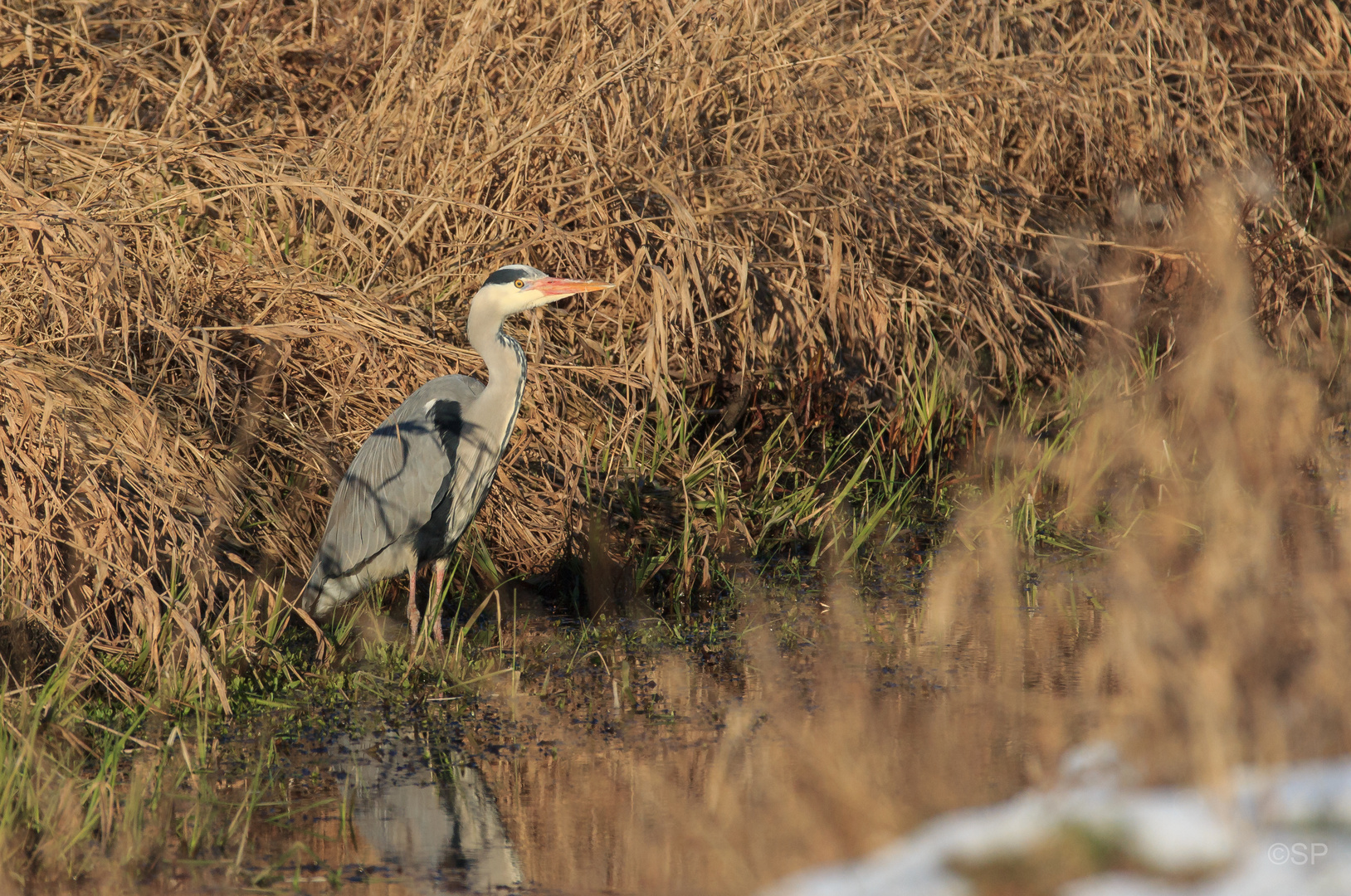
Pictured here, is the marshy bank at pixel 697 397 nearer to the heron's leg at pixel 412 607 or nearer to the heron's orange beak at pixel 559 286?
the heron's leg at pixel 412 607

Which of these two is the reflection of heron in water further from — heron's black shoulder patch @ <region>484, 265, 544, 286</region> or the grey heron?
heron's black shoulder patch @ <region>484, 265, 544, 286</region>

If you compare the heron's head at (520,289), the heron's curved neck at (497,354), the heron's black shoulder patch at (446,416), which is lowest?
the heron's black shoulder patch at (446,416)

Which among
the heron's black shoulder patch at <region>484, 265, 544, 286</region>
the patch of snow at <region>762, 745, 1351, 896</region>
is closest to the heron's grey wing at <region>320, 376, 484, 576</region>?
the heron's black shoulder patch at <region>484, 265, 544, 286</region>

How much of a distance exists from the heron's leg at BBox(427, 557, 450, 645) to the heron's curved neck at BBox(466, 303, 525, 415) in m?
0.60

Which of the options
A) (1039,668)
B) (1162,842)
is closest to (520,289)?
(1039,668)

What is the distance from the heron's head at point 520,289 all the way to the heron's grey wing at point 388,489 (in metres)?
0.35

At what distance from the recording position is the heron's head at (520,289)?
15.0ft

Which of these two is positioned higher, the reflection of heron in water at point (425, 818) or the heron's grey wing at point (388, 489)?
the heron's grey wing at point (388, 489)

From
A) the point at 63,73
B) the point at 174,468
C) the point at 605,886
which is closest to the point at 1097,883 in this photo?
the point at 605,886

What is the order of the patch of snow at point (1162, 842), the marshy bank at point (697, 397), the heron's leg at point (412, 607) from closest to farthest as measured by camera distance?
1. the patch of snow at point (1162, 842)
2. the marshy bank at point (697, 397)
3. the heron's leg at point (412, 607)

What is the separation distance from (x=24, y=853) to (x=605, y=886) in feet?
3.94

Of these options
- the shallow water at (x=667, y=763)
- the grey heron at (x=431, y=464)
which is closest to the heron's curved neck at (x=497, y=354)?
the grey heron at (x=431, y=464)

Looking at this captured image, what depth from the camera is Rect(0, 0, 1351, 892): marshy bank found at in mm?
3307

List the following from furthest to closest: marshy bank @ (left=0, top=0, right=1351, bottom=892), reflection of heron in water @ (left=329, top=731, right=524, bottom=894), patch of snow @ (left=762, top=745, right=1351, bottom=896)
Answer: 1. marshy bank @ (left=0, top=0, right=1351, bottom=892)
2. reflection of heron in water @ (left=329, top=731, right=524, bottom=894)
3. patch of snow @ (left=762, top=745, right=1351, bottom=896)
